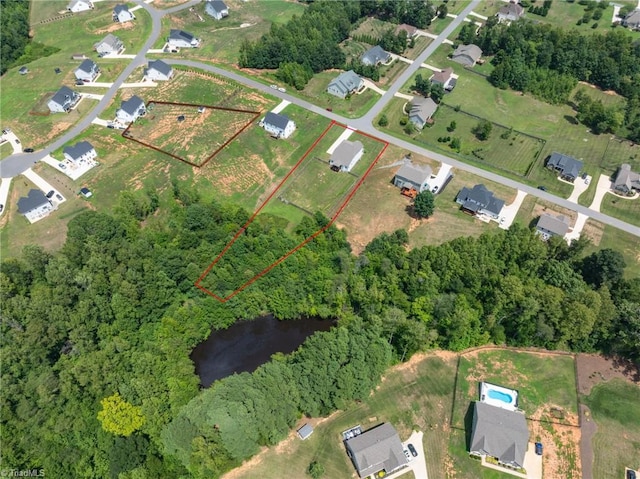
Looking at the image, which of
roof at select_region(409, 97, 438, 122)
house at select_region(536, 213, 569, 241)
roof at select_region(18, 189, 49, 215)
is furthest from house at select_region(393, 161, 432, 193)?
roof at select_region(18, 189, 49, 215)

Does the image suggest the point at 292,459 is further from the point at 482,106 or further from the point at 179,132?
the point at 482,106

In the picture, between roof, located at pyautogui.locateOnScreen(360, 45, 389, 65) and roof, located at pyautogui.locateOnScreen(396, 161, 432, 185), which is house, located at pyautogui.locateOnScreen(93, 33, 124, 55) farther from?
roof, located at pyautogui.locateOnScreen(396, 161, 432, 185)

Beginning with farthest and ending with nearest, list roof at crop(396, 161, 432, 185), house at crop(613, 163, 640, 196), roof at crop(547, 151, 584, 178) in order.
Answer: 1. roof at crop(547, 151, 584, 178)
2. house at crop(613, 163, 640, 196)
3. roof at crop(396, 161, 432, 185)

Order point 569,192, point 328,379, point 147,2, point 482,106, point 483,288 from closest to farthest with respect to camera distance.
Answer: point 328,379 → point 483,288 → point 569,192 → point 482,106 → point 147,2

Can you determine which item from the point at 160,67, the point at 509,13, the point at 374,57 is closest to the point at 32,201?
the point at 160,67

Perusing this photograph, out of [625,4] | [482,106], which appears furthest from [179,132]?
[625,4]

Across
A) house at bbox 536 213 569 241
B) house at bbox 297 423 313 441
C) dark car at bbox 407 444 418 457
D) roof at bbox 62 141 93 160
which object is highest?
roof at bbox 62 141 93 160
